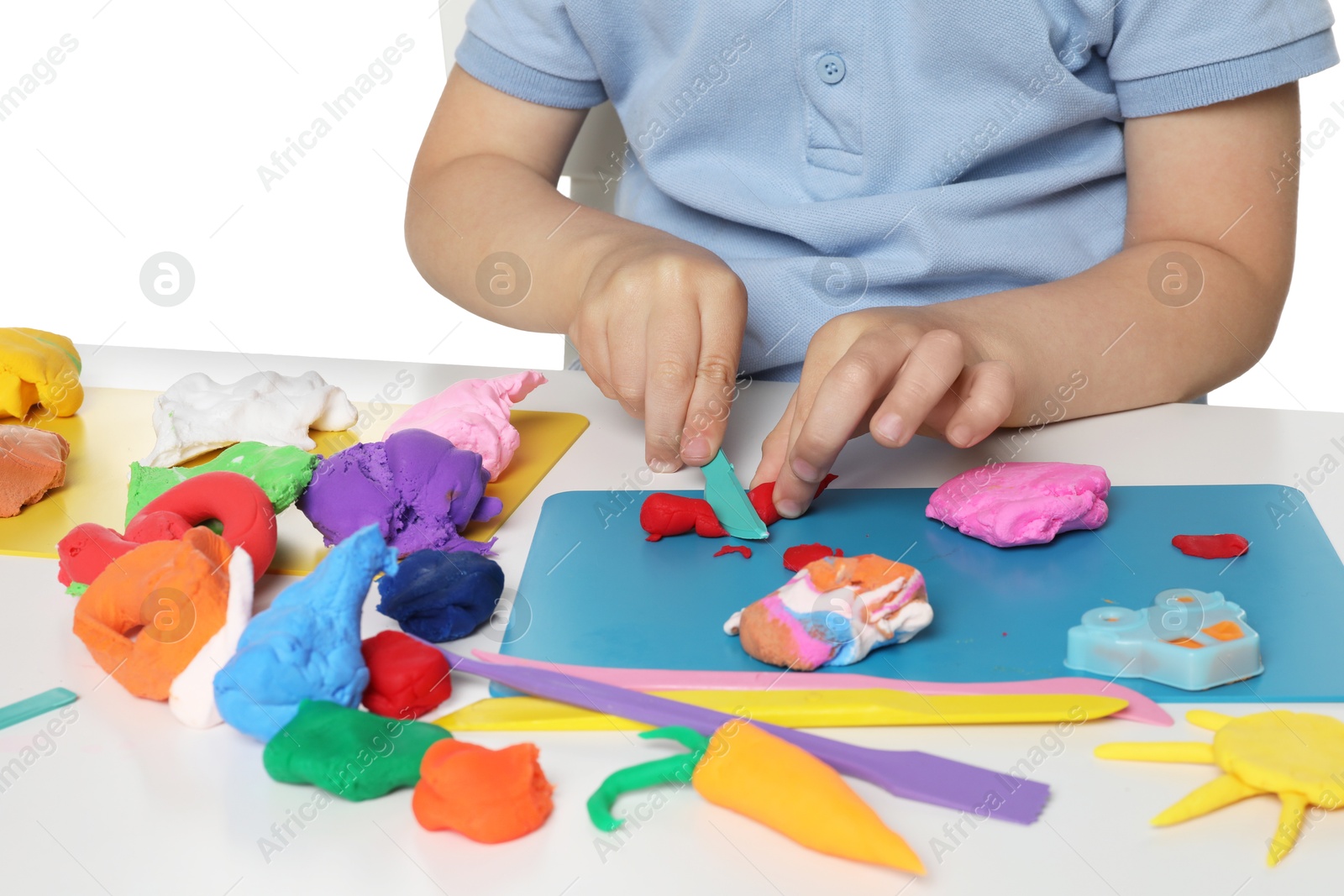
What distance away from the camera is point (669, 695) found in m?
0.50

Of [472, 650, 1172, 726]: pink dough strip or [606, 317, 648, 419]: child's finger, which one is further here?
[606, 317, 648, 419]: child's finger

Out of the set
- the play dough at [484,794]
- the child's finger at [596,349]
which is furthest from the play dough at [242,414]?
the play dough at [484,794]

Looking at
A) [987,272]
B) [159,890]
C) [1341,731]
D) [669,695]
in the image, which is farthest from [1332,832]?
[987,272]

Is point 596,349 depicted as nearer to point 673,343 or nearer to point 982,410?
point 673,343

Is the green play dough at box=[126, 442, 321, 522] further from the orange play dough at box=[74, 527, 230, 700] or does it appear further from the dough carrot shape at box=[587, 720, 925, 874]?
the dough carrot shape at box=[587, 720, 925, 874]

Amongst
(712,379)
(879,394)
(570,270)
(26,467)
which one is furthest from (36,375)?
(879,394)

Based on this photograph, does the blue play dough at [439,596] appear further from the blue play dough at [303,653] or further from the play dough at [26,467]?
the play dough at [26,467]

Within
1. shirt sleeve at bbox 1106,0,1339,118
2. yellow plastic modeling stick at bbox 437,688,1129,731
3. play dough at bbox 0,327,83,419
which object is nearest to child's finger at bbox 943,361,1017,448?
yellow plastic modeling stick at bbox 437,688,1129,731

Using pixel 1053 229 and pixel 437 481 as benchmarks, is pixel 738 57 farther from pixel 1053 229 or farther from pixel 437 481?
pixel 437 481

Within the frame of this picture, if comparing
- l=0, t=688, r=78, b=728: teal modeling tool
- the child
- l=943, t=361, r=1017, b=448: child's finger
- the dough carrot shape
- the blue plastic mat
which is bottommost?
l=0, t=688, r=78, b=728: teal modeling tool

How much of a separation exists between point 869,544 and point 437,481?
0.24 meters

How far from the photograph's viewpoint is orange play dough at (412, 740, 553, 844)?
0.42 metres

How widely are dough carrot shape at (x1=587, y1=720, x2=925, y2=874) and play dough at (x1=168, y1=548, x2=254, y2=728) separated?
18 centimetres

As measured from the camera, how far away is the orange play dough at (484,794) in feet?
1.38
